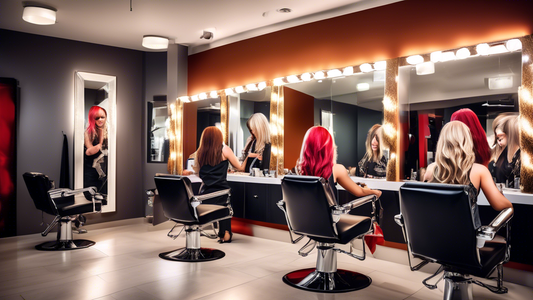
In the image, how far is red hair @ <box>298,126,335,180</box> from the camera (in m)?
2.83

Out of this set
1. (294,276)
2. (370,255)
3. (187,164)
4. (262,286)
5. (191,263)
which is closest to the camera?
(262,286)

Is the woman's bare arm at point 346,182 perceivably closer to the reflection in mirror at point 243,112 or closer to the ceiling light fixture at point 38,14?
the reflection in mirror at point 243,112

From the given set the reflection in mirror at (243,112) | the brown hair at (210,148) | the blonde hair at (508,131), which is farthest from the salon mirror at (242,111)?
the blonde hair at (508,131)

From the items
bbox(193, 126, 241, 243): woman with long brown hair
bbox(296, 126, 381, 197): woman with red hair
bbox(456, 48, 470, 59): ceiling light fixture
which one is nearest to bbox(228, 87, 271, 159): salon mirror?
bbox(193, 126, 241, 243): woman with long brown hair

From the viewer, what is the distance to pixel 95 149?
5332 millimetres

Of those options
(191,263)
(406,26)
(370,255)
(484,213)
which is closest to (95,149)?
(191,263)

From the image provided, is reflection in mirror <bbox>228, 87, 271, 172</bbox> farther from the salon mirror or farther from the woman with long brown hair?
the woman with long brown hair

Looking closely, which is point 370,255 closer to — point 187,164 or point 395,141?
point 395,141

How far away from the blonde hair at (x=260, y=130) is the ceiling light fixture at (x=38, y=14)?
94.9 inches

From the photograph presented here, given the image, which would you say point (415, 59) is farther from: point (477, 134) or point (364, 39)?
point (477, 134)

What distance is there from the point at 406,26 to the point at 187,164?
3.39m

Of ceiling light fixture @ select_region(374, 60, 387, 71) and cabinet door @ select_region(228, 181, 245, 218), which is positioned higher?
ceiling light fixture @ select_region(374, 60, 387, 71)

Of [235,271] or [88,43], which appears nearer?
[235,271]

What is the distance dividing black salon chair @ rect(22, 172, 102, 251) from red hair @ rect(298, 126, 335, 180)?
8.49 feet
